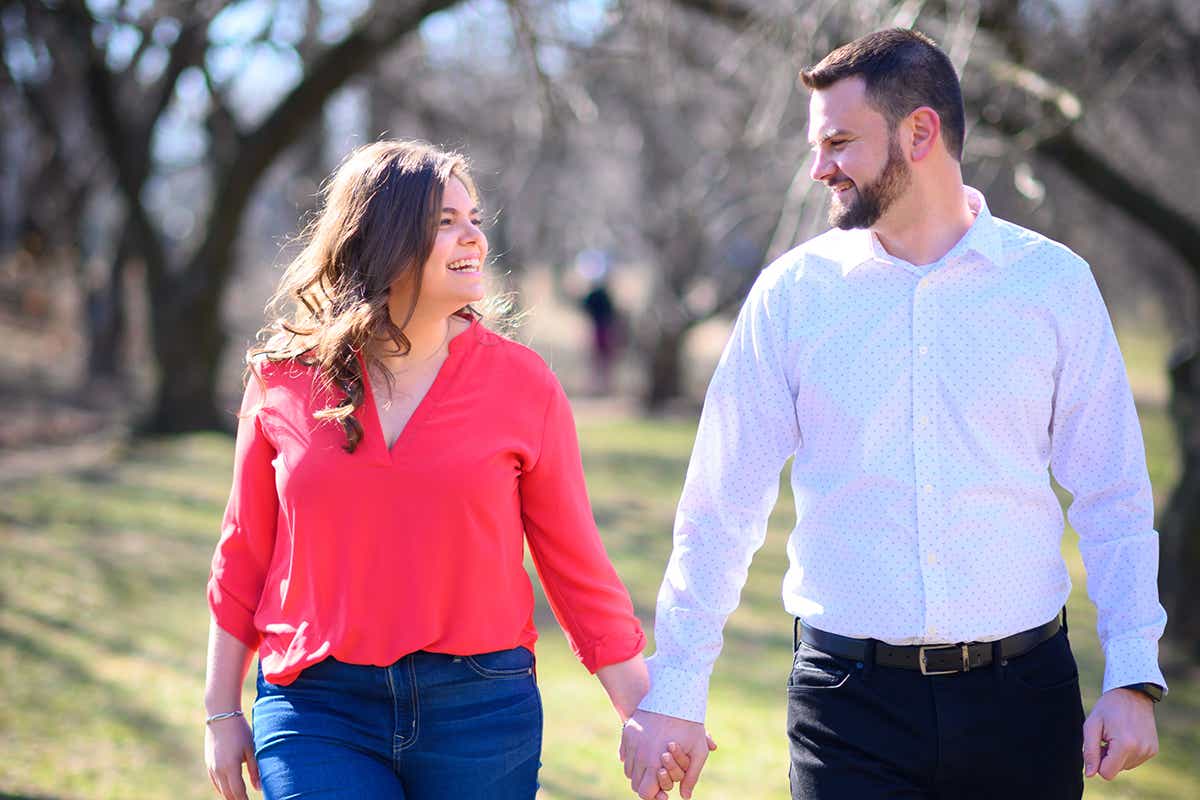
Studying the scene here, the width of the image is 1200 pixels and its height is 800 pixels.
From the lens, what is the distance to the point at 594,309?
2530cm

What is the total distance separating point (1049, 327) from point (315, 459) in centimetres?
157

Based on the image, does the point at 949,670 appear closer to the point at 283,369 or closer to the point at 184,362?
the point at 283,369

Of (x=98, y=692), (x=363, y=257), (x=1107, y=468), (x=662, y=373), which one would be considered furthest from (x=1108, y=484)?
(x=662, y=373)

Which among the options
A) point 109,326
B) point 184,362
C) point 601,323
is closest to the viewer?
point 184,362

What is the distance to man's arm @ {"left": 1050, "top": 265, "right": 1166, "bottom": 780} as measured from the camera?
2824 millimetres

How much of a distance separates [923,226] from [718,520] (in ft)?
2.57

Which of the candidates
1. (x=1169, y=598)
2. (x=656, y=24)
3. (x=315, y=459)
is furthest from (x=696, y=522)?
(x=656, y=24)

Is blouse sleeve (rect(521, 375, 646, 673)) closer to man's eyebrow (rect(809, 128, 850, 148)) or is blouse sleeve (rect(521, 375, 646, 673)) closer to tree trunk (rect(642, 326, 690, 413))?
man's eyebrow (rect(809, 128, 850, 148))

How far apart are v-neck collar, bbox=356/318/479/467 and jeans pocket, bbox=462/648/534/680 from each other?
448mm

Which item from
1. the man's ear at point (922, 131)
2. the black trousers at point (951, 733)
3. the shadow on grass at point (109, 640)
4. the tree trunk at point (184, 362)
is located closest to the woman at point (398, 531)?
the black trousers at point (951, 733)

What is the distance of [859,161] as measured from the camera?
115 inches

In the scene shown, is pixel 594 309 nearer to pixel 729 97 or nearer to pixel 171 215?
pixel 729 97

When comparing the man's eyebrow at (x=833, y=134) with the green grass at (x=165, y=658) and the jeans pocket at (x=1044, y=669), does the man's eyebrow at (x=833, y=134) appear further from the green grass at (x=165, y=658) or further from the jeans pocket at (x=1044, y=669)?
the green grass at (x=165, y=658)

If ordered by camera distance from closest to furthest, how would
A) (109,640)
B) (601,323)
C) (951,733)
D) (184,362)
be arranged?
(951,733)
(109,640)
(184,362)
(601,323)
